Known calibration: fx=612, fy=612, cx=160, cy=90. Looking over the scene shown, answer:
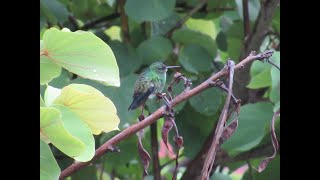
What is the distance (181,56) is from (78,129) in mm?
615

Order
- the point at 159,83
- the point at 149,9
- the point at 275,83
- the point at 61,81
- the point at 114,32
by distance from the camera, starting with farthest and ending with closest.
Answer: the point at 114,32, the point at 149,9, the point at 61,81, the point at 275,83, the point at 159,83

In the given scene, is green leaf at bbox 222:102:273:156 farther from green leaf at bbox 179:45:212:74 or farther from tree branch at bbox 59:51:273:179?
tree branch at bbox 59:51:273:179

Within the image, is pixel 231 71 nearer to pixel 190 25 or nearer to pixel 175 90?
pixel 175 90

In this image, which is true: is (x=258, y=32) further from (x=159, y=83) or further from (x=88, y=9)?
(x=159, y=83)

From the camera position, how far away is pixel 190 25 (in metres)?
1.13

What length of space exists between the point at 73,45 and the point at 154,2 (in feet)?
1.92

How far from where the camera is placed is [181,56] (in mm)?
965

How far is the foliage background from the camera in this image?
0.82 meters

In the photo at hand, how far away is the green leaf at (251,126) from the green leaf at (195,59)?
0.17m

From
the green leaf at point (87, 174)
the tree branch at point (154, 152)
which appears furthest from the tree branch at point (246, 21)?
the green leaf at point (87, 174)

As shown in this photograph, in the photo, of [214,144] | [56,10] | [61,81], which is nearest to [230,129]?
[214,144]

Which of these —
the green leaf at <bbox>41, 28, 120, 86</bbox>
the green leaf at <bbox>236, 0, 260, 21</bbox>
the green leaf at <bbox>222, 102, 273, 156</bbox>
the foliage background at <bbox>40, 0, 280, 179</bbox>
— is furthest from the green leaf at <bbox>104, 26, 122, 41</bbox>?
the green leaf at <bbox>41, 28, 120, 86</bbox>

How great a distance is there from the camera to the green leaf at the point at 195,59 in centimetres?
96
